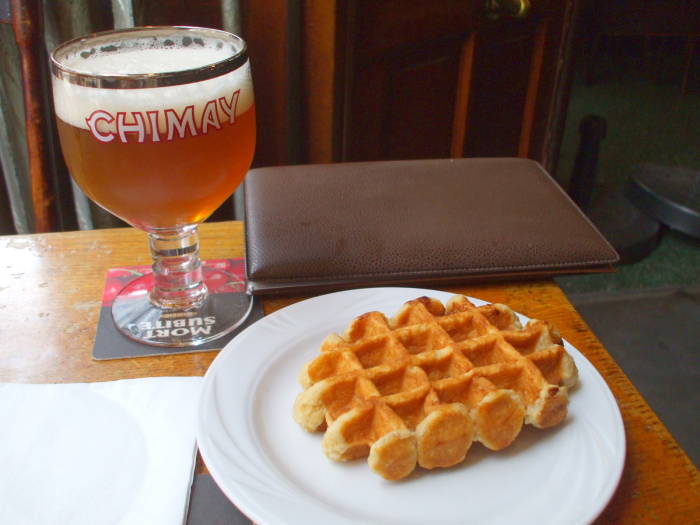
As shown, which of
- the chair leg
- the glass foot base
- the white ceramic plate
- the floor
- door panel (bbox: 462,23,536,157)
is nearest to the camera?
the white ceramic plate

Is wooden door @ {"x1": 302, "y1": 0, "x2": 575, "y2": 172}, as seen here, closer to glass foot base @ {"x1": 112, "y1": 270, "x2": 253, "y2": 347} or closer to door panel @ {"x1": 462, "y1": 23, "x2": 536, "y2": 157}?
door panel @ {"x1": 462, "y1": 23, "x2": 536, "y2": 157}

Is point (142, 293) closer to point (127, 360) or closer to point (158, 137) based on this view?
point (127, 360)

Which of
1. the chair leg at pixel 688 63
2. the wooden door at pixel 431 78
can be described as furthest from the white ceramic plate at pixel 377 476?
the chair leg at pixel 688 63

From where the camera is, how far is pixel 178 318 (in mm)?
712

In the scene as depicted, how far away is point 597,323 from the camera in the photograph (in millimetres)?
1695

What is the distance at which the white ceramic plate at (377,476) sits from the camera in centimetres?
45

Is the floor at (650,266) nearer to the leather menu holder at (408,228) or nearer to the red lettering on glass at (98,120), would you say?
the leather menu holder at (408,228)

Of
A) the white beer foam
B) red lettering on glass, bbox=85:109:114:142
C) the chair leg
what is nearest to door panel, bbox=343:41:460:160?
the white beer foam

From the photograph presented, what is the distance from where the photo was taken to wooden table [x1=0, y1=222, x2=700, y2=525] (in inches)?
20.1

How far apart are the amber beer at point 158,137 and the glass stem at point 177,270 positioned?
0.02 metres

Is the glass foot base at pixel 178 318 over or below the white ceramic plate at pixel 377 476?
below

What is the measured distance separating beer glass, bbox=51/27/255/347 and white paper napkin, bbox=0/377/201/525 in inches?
4.1

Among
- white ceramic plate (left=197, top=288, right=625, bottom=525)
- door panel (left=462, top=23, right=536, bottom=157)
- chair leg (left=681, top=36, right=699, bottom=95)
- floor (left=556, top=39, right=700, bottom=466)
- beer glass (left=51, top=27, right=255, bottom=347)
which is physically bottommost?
floor (left=556, top=39, right=700, bottom=466)

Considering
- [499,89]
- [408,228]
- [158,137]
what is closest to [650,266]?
[499,89]
